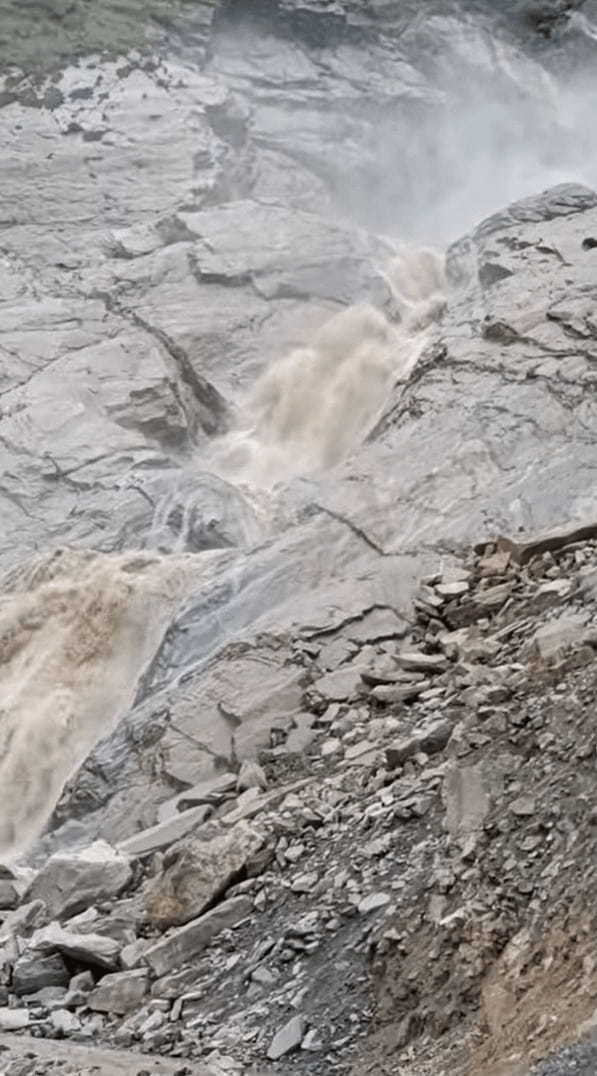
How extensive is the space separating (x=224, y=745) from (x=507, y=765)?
14.3 ft

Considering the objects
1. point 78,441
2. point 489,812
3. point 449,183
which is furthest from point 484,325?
point 449,183

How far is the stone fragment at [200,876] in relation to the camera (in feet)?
28.6

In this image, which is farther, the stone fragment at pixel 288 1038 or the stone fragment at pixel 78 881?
the stone fragment at pixel 78 881

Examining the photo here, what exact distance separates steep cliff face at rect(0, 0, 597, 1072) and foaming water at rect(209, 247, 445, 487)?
0.22 ft

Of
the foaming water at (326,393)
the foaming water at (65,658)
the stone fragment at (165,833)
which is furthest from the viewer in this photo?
the foaming water at (326,393)

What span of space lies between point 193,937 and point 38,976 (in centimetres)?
115

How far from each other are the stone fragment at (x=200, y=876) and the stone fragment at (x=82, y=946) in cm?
35

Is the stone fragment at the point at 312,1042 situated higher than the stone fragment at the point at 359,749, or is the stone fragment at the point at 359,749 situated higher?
the stone fragment at the point at 312,1042

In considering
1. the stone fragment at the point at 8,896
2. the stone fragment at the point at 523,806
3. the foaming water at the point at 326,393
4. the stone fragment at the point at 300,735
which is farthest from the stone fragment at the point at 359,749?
the foaming water at the point at 326,393

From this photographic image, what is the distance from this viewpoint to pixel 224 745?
39.0 feet

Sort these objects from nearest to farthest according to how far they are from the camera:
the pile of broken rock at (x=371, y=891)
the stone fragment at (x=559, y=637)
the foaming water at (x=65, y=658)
A: the pile of broken rock at (x=371, y=891) → the stone fragment at (x=559, y=637) → the foaming water at (x=65, y=658)

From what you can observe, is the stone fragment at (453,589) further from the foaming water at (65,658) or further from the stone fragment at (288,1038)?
the stone fragment at (288,1038)

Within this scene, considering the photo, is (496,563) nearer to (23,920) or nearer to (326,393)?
(23,920)

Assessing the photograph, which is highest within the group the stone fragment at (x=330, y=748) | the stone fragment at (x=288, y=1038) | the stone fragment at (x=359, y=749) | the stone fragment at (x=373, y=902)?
the stone fragment at (x=373, y=902)
